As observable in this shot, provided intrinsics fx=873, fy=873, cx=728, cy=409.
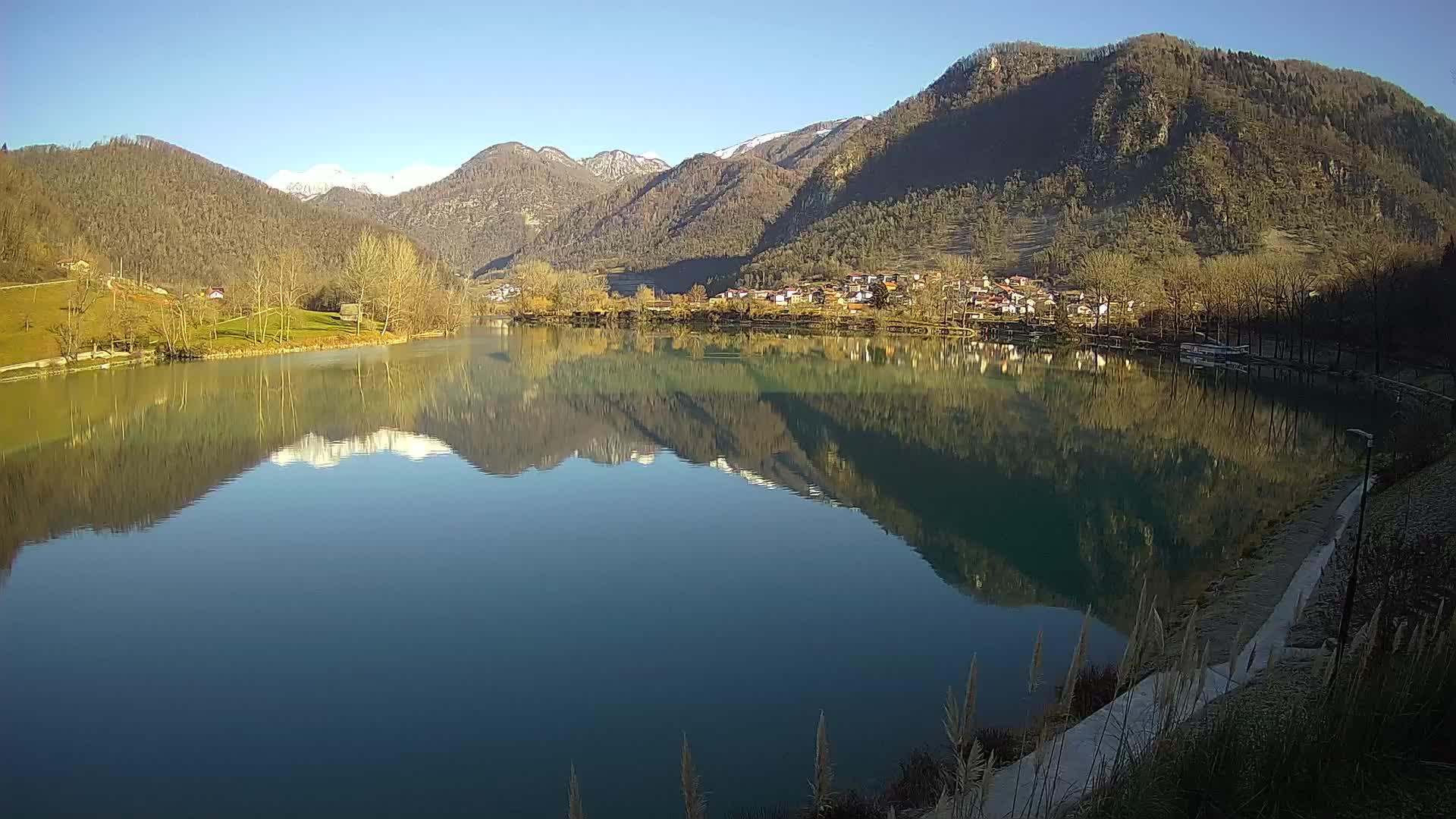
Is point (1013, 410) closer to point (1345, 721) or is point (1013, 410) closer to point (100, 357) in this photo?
point (1345, 721)

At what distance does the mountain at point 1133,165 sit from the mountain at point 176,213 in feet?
205

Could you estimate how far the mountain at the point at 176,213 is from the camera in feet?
293

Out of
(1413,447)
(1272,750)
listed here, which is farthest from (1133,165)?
(1272,750)

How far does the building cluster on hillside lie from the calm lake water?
44045mm

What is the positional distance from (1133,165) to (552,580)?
11093cm

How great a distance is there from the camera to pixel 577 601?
1119cm

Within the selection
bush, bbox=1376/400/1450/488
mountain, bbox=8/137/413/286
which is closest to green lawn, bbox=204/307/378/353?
mountain, bbox=8/137/413/286

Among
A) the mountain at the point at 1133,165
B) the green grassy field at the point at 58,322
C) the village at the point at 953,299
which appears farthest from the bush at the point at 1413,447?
the mountain at the point at 1133,165

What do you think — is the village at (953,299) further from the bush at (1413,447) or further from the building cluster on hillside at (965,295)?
the bush at (1413,447)

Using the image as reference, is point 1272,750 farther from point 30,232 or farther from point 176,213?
point 176,213

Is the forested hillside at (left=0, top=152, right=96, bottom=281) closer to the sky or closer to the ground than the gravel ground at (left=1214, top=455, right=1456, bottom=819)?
closer to the sky

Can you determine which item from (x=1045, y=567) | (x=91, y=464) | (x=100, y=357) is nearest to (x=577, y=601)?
(x=1045, y=567)

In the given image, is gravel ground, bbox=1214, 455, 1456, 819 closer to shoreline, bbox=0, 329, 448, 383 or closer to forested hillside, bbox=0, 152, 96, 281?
shoreline, bbox=0, 329, 448, 383

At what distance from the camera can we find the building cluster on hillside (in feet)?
236
